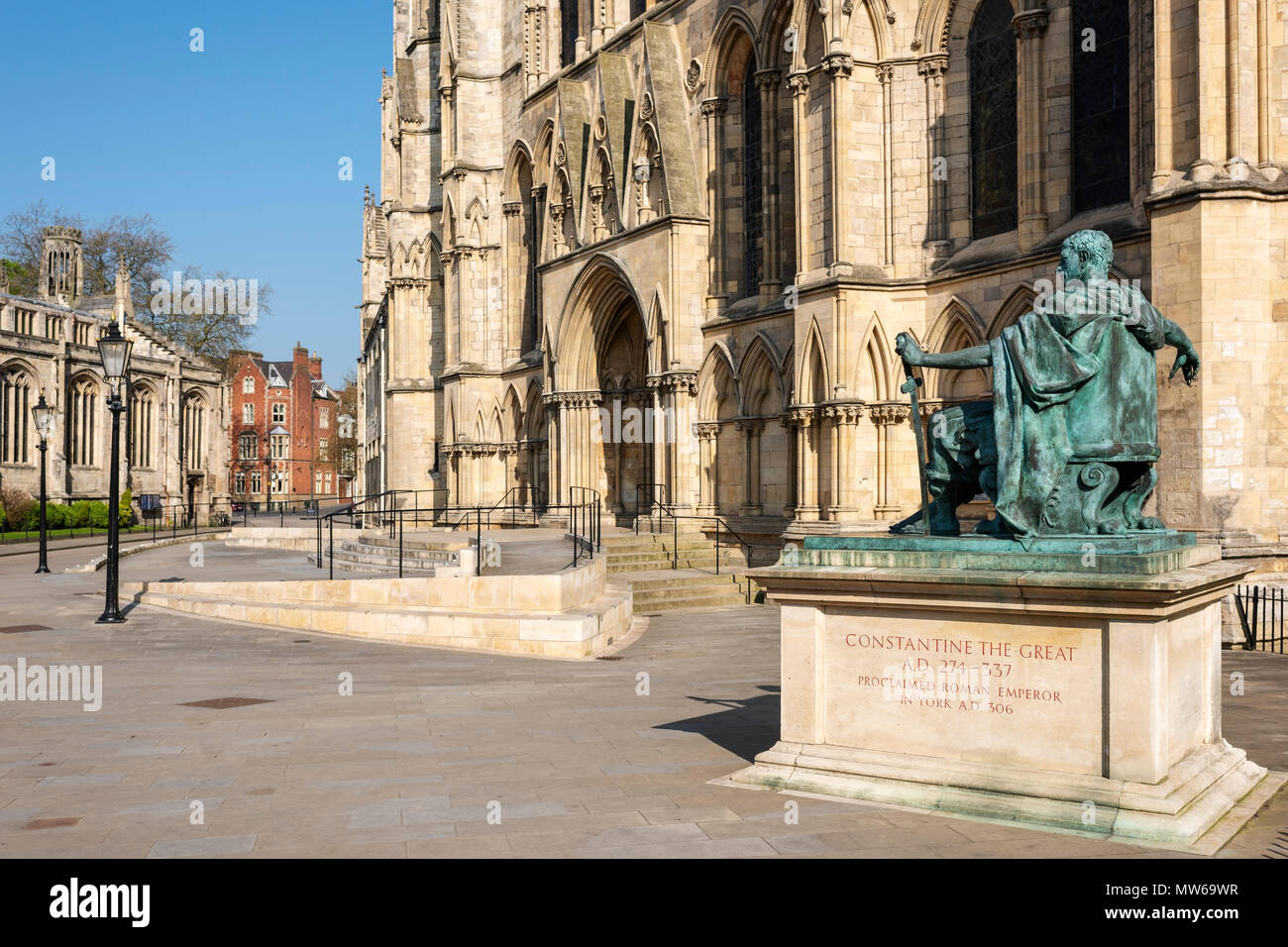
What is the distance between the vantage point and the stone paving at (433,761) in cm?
559

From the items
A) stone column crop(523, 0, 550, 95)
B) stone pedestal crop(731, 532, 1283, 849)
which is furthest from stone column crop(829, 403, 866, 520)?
stone column crop(523, 0, 550, 95)

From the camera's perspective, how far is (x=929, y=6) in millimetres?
19078

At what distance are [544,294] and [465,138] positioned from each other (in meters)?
7.21

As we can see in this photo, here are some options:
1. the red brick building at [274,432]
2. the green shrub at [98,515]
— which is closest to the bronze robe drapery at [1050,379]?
the green shrub at [98,515]

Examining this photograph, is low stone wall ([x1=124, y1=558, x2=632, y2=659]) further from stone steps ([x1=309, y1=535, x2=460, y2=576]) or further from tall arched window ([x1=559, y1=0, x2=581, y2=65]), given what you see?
tall arched window ([x1=559, y1=0, x2=581, y2=65])

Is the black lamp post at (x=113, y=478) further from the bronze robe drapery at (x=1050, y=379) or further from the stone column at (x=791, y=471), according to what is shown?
the bronze robe drapery at (x=1050, y=379)

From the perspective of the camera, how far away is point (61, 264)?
191ft

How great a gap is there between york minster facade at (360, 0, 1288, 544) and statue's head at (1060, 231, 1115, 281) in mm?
7671

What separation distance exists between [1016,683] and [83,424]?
5121cm

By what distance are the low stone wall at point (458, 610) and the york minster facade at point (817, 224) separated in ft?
19.8

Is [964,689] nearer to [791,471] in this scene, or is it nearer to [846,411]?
[846,411]

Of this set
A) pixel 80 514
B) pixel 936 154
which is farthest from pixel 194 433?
pixel 936 154
